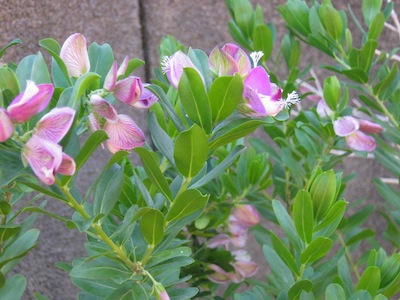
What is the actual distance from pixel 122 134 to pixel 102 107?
0.05 metres

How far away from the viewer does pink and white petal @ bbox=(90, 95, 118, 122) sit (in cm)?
64

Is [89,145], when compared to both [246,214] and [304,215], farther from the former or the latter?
[246,214]

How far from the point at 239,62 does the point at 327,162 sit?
1.58 feet

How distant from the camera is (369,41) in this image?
1.12 m

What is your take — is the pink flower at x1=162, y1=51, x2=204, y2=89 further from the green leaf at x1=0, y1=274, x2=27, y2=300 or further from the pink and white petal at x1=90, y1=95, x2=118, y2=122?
the green leaf at x1=0, y1=274, x2=27, y2=300

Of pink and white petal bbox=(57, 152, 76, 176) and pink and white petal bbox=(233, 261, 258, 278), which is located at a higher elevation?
pink and white petal bbox=(57, 152, 76, 176)

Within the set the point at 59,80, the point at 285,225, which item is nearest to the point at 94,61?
the point at 59,80

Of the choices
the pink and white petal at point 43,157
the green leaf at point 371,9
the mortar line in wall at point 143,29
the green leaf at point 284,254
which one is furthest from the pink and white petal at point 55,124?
the mortar line in wall at point 143,29

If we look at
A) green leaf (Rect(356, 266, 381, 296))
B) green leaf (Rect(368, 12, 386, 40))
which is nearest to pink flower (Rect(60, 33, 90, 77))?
green leaf (Rect(356, 266, 381, 296))

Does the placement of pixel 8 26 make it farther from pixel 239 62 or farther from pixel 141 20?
pixel 239 62

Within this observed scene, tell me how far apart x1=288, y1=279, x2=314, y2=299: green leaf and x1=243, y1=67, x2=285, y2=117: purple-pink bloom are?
0.24 metres

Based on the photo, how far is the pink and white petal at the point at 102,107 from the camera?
64cm

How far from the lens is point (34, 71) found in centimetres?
Result: 64

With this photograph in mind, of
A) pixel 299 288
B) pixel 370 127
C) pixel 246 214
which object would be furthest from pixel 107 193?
pixel 370 127
